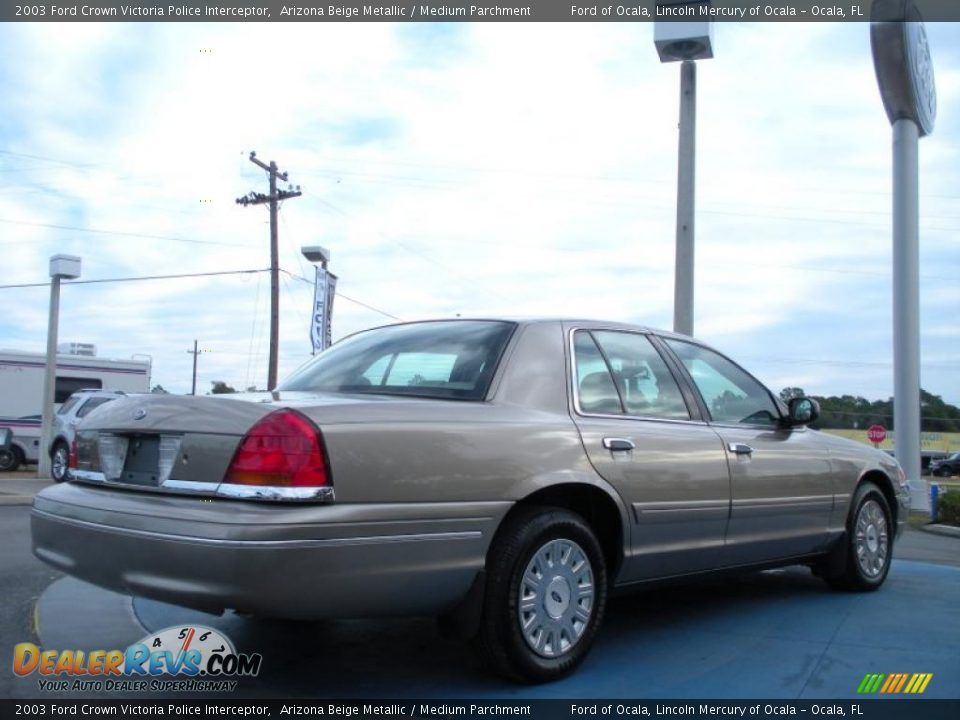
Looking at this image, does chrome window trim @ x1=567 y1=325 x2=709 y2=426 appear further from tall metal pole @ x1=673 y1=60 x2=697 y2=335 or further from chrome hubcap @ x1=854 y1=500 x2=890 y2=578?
tall metal pole @ x1=673 y1=60 x2=697 y2=335

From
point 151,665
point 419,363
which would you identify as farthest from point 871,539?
point 151,665

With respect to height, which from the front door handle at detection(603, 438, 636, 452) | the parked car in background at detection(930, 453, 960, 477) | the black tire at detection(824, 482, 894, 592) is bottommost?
the parked car in background at detection(930, 453, 960, 477)

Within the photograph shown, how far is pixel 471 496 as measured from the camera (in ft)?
11.7

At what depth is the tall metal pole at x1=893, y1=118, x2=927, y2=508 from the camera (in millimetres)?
15602

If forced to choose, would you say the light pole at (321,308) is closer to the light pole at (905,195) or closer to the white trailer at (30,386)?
the white trailer at (30,386)

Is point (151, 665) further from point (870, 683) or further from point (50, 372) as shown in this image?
point (50, 372)

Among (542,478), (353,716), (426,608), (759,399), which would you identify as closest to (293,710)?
(353,716)

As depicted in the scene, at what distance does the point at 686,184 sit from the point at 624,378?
8.27 meters

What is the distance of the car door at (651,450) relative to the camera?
4.20 m

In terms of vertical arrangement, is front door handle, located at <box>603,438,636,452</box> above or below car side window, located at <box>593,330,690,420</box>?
below

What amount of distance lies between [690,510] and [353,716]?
6.39 ft

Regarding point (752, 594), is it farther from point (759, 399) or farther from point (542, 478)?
point (542, 478)

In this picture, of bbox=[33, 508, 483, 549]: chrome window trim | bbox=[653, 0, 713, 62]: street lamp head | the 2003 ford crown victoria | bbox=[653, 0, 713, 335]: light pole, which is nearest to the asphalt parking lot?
the 2003 ford crown victoria

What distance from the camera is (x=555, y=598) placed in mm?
3820
